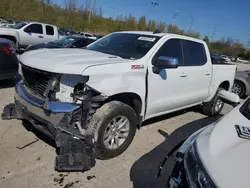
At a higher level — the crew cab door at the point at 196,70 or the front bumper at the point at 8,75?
the crew cab door at the point at 196,70

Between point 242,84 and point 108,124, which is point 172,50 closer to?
point 108,124

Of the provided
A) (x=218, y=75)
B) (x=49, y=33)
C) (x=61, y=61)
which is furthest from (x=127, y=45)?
(x=49, y=33)

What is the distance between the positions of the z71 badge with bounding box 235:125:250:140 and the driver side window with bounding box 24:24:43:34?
49.3ft

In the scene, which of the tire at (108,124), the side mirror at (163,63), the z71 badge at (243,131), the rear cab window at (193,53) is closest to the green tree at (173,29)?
the rear cab window at (193,53)

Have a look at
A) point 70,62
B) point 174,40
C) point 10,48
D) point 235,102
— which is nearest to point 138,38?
point 174,40

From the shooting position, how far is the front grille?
122 inches

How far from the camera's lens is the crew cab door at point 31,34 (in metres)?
14.6

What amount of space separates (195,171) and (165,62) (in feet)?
7.12

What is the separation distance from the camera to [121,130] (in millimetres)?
3553

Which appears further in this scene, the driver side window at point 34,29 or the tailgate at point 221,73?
the driver side window at point 34,29

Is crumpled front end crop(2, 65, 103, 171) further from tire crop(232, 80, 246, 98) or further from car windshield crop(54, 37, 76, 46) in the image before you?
car windshield crop(54, 37, 76, 46)

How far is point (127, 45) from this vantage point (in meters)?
4.24

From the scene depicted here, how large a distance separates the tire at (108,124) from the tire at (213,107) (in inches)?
119

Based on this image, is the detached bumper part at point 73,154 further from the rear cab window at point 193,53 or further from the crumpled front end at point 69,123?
the rear cab window at point 193,53
